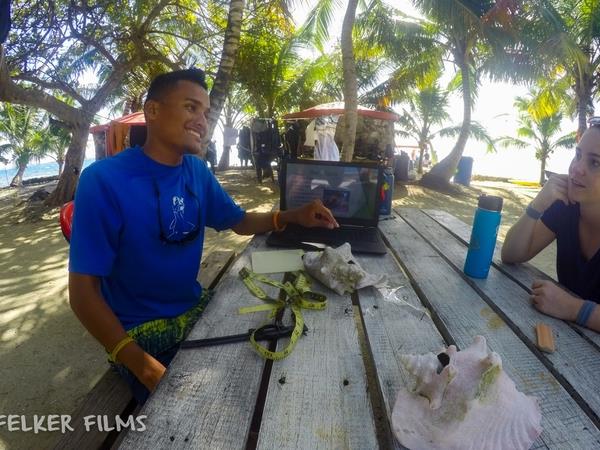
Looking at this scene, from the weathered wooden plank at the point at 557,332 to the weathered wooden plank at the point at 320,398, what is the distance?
20.9 inches

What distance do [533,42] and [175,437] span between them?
10.8 meters

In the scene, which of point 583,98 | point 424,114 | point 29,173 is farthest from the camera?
point 29,173

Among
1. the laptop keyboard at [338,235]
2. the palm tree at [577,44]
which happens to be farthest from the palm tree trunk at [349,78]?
the laptop keyboard at [338,235]

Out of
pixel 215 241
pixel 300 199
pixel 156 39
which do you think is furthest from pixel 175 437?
pixel 156 39

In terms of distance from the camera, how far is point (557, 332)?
1.15 meters

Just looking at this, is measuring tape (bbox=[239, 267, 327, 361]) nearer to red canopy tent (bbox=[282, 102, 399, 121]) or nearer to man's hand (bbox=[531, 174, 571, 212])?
man's hand (bbox=[531, 174, 571, 212])

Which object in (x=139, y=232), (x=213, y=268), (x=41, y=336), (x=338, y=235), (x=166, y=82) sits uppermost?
(x=166, y=82)

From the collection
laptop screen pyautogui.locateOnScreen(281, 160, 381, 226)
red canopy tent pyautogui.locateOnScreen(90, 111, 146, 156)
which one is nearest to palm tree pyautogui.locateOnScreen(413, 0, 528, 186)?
red canopy tent pyautogui.locateOnScreen(90, 111, 146, 156)

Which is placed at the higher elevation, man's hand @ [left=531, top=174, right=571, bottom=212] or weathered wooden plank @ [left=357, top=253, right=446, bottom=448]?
man's hand @ [left=531, top=174, right=571, bottom=212]

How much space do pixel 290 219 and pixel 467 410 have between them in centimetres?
133

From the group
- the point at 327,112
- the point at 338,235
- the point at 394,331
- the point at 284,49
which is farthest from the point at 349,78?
the point at 394,331

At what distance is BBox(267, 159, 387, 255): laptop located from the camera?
83.0 inches

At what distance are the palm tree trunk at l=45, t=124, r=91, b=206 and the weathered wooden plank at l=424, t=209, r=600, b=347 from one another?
25.7 ft

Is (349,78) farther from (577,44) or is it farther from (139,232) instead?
(577,44)
